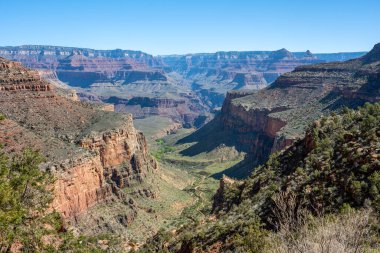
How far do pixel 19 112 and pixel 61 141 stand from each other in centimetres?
1032

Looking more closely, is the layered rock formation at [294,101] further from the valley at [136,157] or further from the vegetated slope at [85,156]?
the vegetated slope at [85,156]

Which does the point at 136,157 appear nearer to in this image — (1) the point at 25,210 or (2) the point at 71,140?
(2) the point at 71,140

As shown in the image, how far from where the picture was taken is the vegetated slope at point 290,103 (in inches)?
3615

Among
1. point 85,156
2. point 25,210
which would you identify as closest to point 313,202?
point 25,210

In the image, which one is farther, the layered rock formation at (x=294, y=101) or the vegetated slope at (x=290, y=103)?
the vegetated slope at (x=290, y=103)

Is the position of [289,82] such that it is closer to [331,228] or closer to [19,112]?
[19,112]

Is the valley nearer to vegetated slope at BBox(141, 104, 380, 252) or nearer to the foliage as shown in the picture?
vegetated slope at BBox(141, 104, 380, 252)

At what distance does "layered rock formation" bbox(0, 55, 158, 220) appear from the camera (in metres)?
48.7

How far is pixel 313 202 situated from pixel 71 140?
41379 millimetres

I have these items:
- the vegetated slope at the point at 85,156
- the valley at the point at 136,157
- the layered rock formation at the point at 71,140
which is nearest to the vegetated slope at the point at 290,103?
the valley at the point at 136,157

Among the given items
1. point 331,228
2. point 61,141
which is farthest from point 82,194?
point 331,228

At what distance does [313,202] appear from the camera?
25.1 meters

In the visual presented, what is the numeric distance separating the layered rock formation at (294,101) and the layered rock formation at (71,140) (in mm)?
30831

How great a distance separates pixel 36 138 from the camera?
52.0 metres
